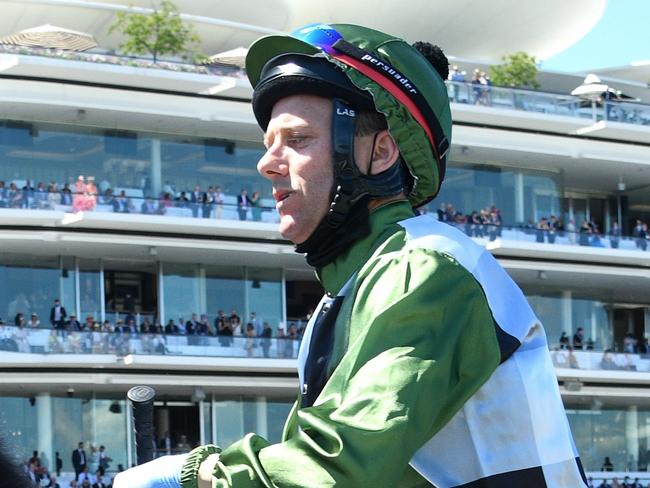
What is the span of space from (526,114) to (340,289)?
121 ft

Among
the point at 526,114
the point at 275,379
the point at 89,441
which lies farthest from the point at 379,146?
the point at 526,114

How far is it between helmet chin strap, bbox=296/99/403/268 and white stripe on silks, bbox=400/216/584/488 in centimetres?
13

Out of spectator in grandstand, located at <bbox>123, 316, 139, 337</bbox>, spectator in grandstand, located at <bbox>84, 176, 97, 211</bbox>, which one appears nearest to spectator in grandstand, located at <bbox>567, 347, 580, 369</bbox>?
spectator in grandstand, located at <bbox>123, 316, 139, 337</bbox>

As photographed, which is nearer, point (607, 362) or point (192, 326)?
point (192, 326)

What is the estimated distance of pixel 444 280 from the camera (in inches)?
112

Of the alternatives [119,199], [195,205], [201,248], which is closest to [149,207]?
[119,199]

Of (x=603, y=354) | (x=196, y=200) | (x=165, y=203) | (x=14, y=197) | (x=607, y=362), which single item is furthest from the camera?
(x=603, y=354)

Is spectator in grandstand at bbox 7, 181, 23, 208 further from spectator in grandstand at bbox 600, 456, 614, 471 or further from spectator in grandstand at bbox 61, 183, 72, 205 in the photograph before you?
spectator in grandstand at bbox 600, 456, 614, 471

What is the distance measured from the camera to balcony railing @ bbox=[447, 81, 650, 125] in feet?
127

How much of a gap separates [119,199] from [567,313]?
1293 cm

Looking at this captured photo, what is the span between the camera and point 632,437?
40.5m

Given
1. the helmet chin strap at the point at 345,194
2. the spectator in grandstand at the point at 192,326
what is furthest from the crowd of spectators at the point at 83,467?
the helmet chin strap at the point at 345,194

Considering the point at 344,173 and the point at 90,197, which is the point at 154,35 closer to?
the point at 90,197

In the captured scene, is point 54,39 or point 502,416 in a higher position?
point 54,39
